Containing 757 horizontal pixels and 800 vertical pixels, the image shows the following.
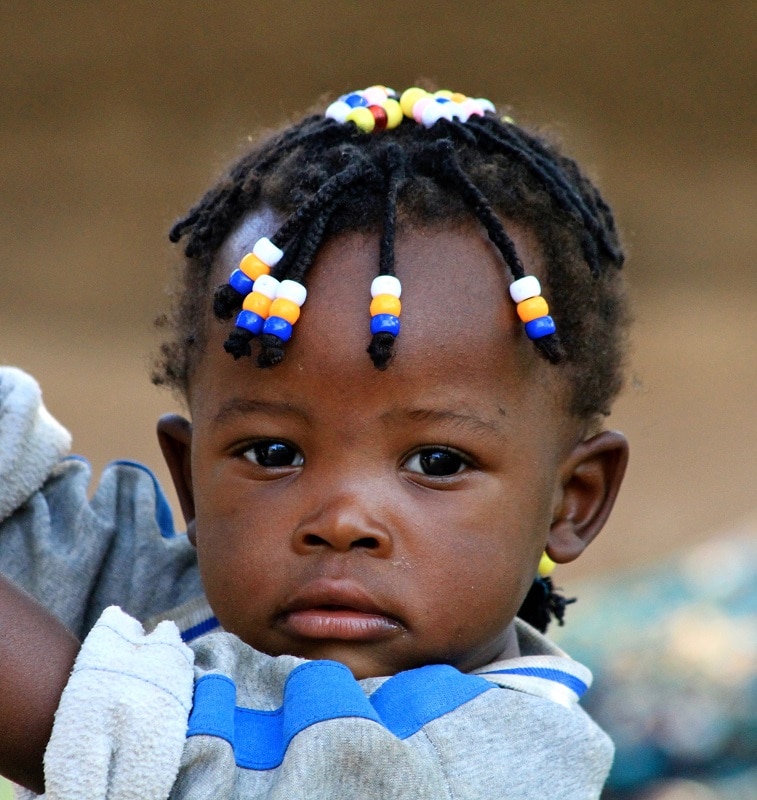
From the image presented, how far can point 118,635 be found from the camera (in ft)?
4.77

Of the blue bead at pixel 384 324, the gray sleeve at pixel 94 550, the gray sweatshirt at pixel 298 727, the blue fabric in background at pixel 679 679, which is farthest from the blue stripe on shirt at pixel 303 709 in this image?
the blue fabric in background at pixel 679 679

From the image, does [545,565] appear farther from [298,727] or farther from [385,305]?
[298,727]

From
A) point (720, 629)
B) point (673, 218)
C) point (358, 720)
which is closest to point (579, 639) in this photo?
point (720, 629)

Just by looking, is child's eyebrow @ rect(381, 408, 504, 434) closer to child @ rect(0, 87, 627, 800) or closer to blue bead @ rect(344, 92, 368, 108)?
child @ rect(0, 87, 627, 800)

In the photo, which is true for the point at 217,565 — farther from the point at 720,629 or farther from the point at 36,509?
the point at 720,629

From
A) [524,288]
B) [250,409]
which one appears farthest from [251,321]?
[524,288]

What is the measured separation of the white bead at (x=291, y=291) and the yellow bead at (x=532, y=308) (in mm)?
301

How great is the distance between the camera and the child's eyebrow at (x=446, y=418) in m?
1.77

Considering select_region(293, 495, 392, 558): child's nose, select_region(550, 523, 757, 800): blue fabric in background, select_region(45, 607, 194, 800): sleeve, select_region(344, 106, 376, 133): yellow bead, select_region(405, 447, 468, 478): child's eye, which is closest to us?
select_region(45, 607, 194, 800): sleeve

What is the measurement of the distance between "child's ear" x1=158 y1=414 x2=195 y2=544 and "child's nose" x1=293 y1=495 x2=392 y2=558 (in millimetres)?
407

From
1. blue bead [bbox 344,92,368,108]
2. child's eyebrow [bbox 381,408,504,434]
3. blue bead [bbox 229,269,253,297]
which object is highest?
blue bead [bbox 344,92,368,108]

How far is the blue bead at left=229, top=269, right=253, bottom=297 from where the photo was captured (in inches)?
70.1

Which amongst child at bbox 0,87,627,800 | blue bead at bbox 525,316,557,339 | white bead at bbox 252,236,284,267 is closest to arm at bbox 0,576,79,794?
child at bbox 0,87,627,800

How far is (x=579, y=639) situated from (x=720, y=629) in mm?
397
